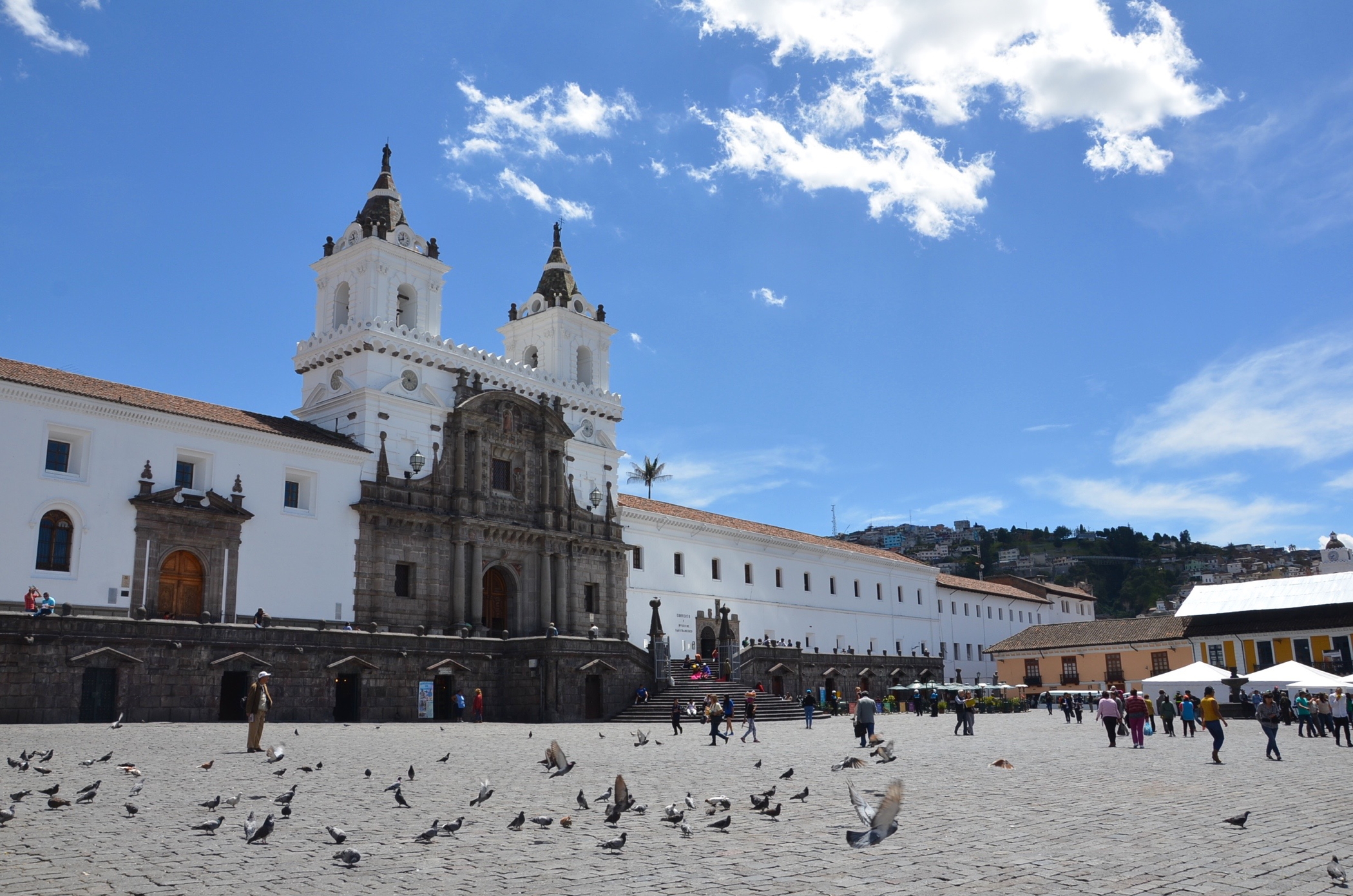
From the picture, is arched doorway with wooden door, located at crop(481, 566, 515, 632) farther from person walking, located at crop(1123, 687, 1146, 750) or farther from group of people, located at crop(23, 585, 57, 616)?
person walking, located at crop(1123, 687, 1146, 750)

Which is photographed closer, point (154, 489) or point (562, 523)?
point (154, 489)

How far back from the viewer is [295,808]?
1202 centimetres

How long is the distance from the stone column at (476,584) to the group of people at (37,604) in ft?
48.1

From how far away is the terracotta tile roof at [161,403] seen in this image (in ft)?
100

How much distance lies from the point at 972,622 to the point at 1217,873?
227 feet

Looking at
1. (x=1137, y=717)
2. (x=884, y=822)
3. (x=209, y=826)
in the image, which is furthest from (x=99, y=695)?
(x=884, y=822)

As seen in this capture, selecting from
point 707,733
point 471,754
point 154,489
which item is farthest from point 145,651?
point 707,733

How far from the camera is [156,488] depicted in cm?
3234

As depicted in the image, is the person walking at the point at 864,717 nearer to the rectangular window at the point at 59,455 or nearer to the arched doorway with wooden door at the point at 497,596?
the arched doorway with wooden door at the point at 497,596

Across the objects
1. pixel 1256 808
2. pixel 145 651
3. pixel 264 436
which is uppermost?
pixel 264 436

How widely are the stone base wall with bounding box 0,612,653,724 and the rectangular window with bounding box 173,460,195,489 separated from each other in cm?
593

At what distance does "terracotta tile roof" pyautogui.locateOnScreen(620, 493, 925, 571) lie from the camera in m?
52.0

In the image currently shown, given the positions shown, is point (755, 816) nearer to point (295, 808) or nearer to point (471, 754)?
point (295, 808)

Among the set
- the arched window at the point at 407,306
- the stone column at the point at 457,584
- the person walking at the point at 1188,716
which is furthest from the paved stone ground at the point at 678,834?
the arched window at the point at 407,306
